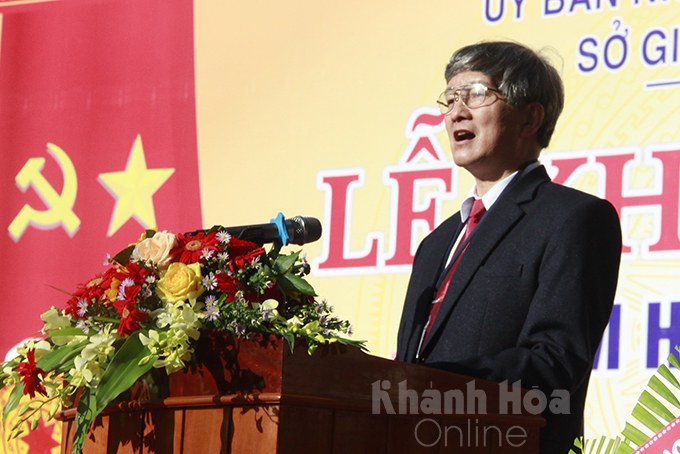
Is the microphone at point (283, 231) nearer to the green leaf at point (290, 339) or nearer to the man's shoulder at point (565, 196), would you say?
the green leaf at point (290, 339)

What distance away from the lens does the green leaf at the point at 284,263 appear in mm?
1407

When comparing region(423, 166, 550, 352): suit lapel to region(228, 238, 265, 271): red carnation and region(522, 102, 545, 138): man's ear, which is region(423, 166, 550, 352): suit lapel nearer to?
region(522, 102, 545, 138): man's ear

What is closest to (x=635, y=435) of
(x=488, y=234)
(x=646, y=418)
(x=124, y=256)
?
(x=646, y=418)

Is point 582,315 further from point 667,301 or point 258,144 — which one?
point 258,144

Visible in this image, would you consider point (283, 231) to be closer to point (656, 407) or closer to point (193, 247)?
point (193, 247)

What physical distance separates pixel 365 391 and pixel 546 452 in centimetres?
61

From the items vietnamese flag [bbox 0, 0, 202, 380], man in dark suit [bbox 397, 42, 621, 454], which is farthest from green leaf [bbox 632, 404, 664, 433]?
vietnamese flag [bbox 0, 0, 202, 380]

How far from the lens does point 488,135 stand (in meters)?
2.17

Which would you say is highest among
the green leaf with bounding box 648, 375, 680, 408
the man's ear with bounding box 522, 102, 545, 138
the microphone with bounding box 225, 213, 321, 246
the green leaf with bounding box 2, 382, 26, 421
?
the man's ear with bounding box 522, 102, 545, 138

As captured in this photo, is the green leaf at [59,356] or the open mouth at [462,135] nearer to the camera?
the green leaf at [59,356]

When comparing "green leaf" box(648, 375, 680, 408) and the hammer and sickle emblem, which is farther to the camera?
the hammer and sickle emblem

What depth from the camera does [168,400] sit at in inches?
49.6

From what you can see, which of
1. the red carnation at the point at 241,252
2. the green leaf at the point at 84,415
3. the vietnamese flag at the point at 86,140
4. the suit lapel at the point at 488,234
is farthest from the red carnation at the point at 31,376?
the vietnamese flag at the point at 86,140

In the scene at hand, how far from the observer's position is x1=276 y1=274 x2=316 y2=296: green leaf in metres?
1.38
